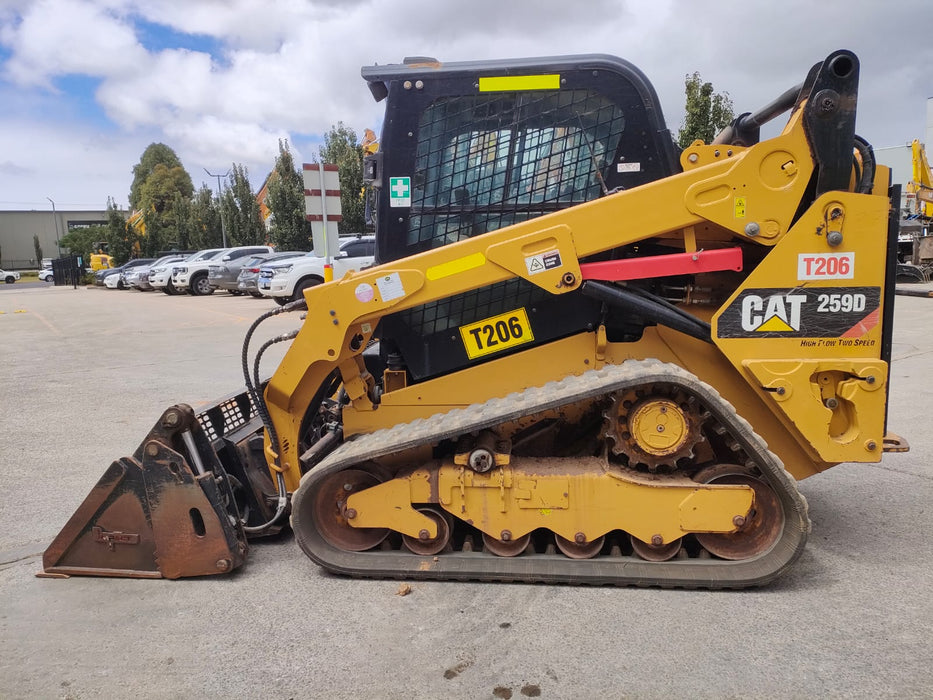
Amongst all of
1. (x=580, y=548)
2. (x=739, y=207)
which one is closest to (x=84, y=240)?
(x=580, y=548)

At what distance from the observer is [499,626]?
2.96 meters

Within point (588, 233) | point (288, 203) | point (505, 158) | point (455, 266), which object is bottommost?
point (455, 266)

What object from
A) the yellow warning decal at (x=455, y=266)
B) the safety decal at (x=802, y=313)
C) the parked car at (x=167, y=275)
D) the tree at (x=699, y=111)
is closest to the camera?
the safety decal at (x=802, y=313)

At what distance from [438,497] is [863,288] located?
2202mm

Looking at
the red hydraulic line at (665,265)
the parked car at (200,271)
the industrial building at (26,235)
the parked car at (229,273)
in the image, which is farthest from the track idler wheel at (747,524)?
the industrial building at (26,235)

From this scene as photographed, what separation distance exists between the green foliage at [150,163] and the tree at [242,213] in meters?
30.7

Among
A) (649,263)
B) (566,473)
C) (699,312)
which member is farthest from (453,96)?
(566,473)

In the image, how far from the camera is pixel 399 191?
3.72m

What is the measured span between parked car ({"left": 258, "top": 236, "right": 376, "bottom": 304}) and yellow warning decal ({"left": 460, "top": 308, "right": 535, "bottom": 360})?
43.3 feet

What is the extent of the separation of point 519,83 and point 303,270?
15.3 metres

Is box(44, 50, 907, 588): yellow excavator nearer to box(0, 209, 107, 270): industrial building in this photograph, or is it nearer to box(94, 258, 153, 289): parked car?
box(94, 258, 153, 289): parked car

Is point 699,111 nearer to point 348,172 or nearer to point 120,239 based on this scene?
point 348,172

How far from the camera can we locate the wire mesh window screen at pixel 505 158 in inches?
140

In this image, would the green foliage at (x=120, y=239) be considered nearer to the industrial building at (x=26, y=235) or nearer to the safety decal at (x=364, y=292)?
the industrial building at (x=26, y=235)
